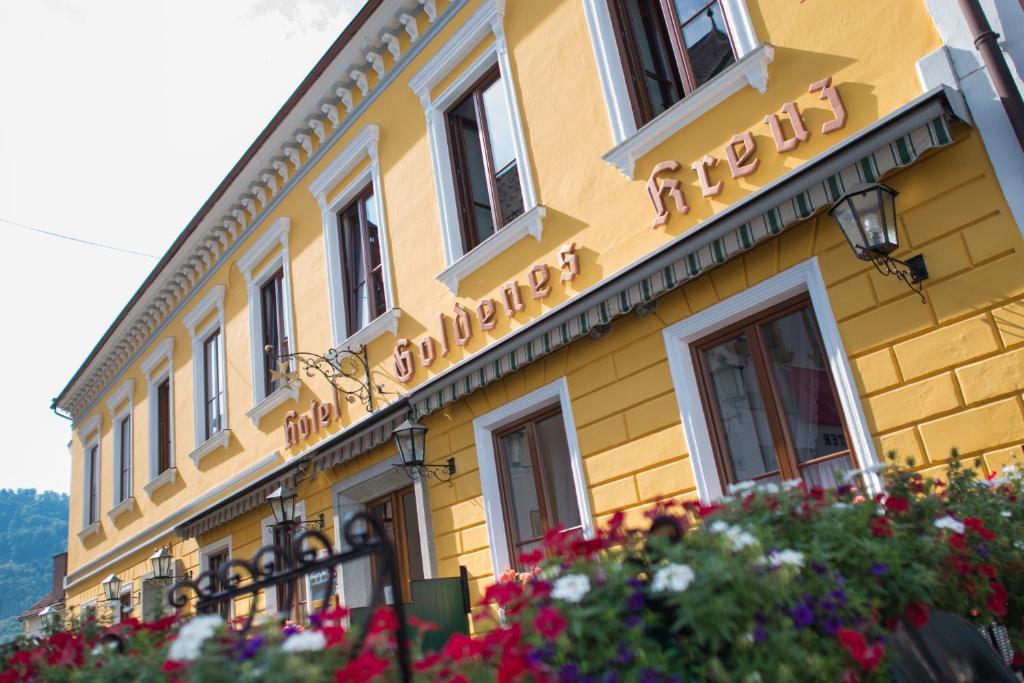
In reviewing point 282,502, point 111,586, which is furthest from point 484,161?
point 111,586

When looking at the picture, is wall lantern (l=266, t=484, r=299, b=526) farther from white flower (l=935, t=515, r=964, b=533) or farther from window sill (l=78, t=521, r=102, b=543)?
window sill (l=78, t=521, r=102, b=543)

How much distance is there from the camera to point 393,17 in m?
9.51

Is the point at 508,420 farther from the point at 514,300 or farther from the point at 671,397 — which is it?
the point at 671,397

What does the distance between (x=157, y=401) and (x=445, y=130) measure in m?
9.84

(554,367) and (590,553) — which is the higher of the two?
(554,367)

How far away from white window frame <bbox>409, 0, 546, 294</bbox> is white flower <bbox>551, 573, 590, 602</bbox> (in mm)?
5172

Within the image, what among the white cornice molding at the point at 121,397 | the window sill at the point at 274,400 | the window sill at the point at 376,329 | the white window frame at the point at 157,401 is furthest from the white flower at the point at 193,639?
the white cornice molding at the point at 121,397

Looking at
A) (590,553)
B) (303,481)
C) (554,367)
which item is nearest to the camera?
(590,553)

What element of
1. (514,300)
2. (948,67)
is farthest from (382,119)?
(948,67)

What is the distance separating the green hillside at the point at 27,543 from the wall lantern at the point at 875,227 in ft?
298

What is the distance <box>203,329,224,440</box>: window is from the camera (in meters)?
13.5

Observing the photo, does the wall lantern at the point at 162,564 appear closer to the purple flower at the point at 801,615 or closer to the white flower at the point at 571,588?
the white flower at the point at 571,588

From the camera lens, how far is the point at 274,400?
445 inches

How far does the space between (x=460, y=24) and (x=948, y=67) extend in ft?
17.1
